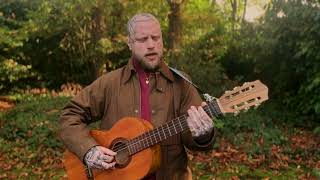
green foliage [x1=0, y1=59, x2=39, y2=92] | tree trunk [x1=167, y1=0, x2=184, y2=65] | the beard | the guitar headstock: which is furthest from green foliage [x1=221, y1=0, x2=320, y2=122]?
the guitar headstock

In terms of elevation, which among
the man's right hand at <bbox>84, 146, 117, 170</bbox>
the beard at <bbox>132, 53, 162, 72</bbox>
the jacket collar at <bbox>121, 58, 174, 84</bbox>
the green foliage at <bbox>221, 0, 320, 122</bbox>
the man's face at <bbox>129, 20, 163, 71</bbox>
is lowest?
the green foliage at <bbox>221, 0, 320, 122</bbox>

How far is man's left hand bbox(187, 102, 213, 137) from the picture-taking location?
3172 millimetres

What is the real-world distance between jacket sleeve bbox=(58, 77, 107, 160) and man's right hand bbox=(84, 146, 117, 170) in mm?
61

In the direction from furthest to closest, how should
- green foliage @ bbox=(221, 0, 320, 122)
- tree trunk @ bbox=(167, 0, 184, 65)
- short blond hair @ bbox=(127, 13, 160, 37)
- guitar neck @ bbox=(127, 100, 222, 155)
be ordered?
tree trunk @ bbox=(167, 0, 184, 65), green foliage @ bbox=(221, 0, 320, 122), short blond hair @ bbox=(127, 13, 160, 37), guitar neck @ bbox=(127, 100, 222, 155)

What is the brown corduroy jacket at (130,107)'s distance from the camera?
356cm

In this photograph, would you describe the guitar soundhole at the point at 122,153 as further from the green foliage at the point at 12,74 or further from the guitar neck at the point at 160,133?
the green foliage at the point at 12,74

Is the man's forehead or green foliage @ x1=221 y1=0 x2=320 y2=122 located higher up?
the man's forehead

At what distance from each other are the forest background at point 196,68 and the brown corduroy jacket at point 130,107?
2660mm

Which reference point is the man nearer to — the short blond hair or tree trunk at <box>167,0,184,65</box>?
the short blond hair

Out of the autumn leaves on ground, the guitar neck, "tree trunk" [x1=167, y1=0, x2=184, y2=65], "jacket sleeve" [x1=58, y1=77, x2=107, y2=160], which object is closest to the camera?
the guitar neck

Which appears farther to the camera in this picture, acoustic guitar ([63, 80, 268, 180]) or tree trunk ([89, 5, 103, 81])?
tree trunk ([89, 5, 103, 81])

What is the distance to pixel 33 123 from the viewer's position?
464 inches

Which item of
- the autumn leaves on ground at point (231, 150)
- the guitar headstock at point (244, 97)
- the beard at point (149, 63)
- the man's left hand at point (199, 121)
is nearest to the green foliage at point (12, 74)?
the autumn leaves on ground at point (231, 150)

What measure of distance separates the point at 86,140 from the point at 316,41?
8.34 m
